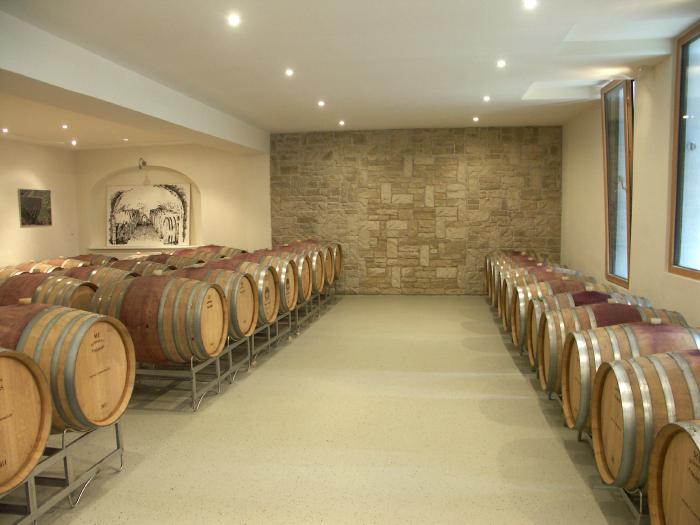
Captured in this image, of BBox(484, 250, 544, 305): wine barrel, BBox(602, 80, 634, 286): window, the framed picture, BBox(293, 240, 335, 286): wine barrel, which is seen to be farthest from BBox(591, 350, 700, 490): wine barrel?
the framed picture

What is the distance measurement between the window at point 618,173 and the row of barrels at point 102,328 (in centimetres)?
386

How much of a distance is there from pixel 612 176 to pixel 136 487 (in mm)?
6190

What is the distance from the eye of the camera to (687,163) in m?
4.40

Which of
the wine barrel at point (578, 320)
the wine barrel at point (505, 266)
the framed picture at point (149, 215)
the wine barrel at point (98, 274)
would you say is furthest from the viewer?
the framed picture at point (149, 215)

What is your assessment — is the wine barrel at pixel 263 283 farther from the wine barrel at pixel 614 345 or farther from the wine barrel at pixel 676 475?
A: the wine barrel at pixel 676 475

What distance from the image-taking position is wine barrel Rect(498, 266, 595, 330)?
5220 millimetres

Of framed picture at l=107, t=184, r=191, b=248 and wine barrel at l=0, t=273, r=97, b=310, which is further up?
framed picture at l=107, t=184, r=191, b=248

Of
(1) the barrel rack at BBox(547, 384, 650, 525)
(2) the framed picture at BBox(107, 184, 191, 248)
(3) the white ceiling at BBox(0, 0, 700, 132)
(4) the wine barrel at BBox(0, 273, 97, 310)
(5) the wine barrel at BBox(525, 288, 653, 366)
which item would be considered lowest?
(1) the barrel rack at BBox(547, 384, 650, 525)

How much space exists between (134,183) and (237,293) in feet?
25.4

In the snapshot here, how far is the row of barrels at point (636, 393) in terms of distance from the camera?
70.2 inches

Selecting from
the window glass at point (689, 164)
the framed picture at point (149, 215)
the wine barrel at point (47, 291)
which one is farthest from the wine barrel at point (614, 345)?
the framed picture at point (149, 215)

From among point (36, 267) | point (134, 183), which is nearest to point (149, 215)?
point (134, 183)

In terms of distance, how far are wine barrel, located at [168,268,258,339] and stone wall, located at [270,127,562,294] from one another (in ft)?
15.9

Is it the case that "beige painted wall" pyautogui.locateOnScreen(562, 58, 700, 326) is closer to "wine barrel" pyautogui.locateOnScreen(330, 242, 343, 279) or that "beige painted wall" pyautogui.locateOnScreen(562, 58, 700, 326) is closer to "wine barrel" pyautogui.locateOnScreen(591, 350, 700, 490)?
"wine barrel" pyautogui.locateOnScreen(591, 350, 700, 490)
